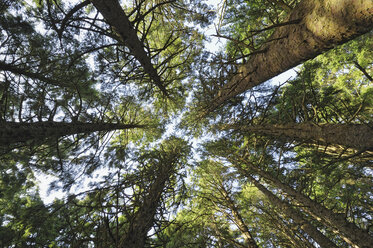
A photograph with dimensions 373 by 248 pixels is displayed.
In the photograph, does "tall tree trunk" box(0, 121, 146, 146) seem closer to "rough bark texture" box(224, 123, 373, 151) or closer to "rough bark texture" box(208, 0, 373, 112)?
"rough bark texture" box(208, 0, 373, 112)

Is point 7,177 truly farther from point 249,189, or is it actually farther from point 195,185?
point 249,189

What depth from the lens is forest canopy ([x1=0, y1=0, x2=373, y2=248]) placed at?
2.29 metres

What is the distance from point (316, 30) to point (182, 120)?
6.93 m

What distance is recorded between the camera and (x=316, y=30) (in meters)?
1.66

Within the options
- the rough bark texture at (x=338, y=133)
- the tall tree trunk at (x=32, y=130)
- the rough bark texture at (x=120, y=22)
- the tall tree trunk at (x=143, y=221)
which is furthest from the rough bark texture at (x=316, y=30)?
the tall tree trunk at (x=32, y=130)

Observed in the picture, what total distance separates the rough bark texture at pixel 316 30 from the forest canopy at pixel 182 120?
0.01m

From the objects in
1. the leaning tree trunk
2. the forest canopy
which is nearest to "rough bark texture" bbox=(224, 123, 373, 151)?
the forest canopy

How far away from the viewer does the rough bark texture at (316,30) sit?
1.33m

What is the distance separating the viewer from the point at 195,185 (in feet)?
26.3

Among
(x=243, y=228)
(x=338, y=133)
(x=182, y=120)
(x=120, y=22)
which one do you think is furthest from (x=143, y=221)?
(x=182, y=120)

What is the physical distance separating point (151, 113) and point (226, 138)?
4.34 m

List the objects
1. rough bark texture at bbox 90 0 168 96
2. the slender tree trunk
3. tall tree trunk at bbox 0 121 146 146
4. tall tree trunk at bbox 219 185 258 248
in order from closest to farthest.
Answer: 1. rough bark texture at bbox 90 0 168 96
2. tall tree trunk at bbox 0 121 146 146
3. tall tree trunk at bbox 219 185 258 248
4. the slender tree trunk

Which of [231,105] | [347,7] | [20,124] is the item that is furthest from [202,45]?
[20,124]

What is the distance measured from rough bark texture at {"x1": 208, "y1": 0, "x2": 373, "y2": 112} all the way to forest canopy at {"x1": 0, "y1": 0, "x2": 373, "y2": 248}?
0.04ft
